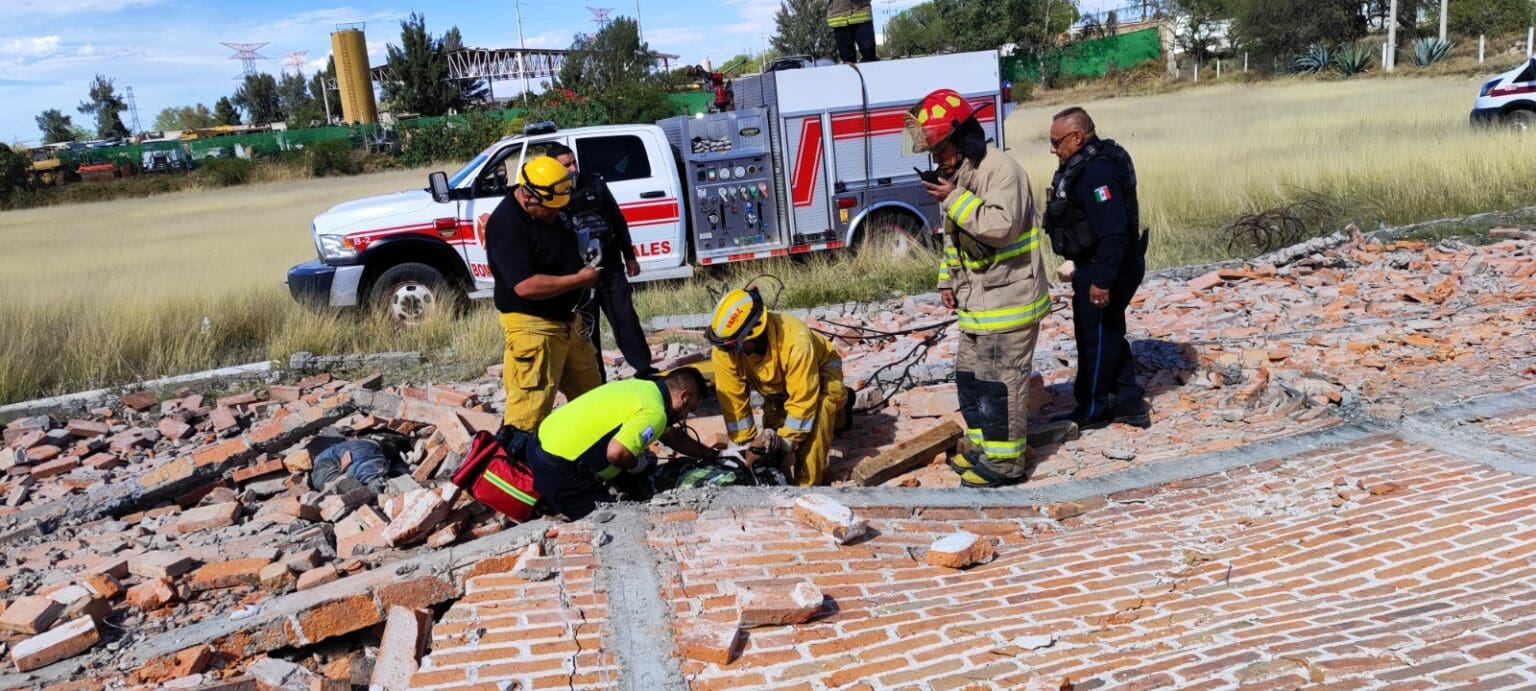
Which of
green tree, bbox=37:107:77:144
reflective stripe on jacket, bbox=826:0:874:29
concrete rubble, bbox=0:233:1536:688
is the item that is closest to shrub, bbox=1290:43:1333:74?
concrete rubble, bbox=0:233:1536:688

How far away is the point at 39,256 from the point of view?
17.9 m

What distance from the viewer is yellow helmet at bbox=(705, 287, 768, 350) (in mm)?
Result: 4676

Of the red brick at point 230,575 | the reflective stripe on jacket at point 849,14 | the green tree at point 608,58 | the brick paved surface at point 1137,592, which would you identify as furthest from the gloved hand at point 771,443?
the green tree at point 608,58

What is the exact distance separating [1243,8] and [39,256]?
41.8 m

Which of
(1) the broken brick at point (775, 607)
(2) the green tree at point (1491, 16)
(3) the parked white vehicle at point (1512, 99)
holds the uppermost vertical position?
(2) the green tree at point (1491, 16)

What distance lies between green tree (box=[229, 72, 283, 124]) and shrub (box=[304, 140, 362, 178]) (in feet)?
145

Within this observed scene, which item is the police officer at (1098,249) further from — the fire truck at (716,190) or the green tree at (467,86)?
the green tree at (467,86)

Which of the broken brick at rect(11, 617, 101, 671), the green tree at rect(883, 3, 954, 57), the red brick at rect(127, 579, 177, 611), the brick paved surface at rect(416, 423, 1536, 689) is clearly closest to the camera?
the brick paved surface at rect(416, 423, 1536, 689)

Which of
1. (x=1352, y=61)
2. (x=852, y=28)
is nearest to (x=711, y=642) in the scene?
(x=852, y=28)

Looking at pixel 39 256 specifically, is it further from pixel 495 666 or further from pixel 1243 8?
pixel 1243 8

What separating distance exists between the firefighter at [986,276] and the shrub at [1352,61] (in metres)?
35.5

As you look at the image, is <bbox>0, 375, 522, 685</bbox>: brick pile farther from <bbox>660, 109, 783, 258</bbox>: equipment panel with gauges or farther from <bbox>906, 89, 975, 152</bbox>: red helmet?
<bbox>660, 109, 783, 258</bbox>: equipment panel with gauges

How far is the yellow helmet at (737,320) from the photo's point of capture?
468 centimetres

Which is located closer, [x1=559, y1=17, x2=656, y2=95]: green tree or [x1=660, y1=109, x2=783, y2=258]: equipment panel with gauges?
[x1=660, y1=109, x2=783, y2=258]: equipment panel with gauges
